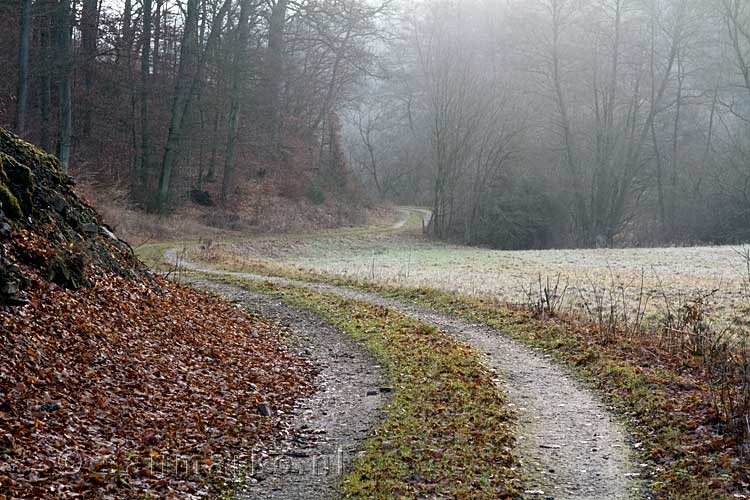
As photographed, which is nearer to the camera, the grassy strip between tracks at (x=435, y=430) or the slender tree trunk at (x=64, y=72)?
the grassy strip between tracks at (x=435, y=430)

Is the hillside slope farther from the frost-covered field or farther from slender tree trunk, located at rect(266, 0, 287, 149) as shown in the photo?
slender tree trunk, located at rect(266, 0, 287, 149)

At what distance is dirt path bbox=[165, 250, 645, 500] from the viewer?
6.36 m

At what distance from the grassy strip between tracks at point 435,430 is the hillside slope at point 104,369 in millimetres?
1262

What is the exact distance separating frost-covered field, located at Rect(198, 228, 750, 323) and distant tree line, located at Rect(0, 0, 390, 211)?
771 centimetres

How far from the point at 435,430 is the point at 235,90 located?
3257 centimetres

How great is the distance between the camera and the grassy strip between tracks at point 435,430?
6.21 meters

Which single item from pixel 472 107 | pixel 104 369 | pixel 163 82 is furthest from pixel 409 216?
pixel 104 369

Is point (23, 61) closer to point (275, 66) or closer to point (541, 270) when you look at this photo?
point (275, 66)

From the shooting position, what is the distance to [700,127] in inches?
1984

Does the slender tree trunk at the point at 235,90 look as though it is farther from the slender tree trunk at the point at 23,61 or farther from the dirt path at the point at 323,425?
the dirt path at the point at 323,425

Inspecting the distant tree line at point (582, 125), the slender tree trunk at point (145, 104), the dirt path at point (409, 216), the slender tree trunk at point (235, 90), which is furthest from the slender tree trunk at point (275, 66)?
the dirt path at point (409, 216)

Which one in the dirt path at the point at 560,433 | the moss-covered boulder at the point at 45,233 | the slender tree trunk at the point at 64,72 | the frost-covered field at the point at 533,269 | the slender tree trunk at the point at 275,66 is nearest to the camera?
the dirt path at the point at 560,433

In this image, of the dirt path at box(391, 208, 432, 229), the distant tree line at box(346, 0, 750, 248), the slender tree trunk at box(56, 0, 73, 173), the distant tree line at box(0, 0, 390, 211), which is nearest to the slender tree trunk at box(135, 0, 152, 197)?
the distant tree line at box(0, 0, 390, 211)

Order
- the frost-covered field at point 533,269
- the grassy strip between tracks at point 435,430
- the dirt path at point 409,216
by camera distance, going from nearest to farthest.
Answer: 1. the grassy strip between tracks at point 435,430
2. the frost-covered field at point 533,269
3. the dirt path at point 409,216
